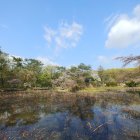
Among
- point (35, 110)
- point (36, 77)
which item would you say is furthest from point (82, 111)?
point (36, 77)

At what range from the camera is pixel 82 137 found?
13.0 meters

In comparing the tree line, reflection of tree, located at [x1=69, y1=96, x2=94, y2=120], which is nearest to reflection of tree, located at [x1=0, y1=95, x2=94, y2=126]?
reflection of tree, located at [x1=69, y1=96, x2=94, y2=120]

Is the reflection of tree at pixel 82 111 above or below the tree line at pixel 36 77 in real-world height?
below

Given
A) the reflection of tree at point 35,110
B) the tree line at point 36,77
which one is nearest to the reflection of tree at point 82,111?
the reflection of tree at point 35,110

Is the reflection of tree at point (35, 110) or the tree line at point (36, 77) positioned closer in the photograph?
the reflection of tree at point (35, 110)

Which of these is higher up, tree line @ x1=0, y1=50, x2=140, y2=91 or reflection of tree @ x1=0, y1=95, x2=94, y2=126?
tree line @ x1=0, y1=50, x2=140, y2=91

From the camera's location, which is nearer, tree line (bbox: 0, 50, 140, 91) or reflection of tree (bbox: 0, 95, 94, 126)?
reflection of tree (bbox: 0, 95, 94, 126)

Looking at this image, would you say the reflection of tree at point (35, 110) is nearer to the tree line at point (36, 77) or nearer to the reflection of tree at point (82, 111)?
the reflection of tree at point (82, 111)

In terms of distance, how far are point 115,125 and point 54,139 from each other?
5.73 metres

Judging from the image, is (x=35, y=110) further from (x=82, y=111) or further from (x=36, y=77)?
(x=36, y=77)

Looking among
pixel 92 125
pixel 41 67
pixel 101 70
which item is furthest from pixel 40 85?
pixel 92 125

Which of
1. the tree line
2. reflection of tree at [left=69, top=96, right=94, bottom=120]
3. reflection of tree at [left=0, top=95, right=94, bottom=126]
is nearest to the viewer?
reflection of tree at [left=0, top=95, right=94, bottom=126]

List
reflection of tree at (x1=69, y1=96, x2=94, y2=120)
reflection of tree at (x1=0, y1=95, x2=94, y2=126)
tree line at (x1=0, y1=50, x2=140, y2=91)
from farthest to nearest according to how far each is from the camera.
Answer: tree line at (x1=0, y1=50, x2=140, y2=91), reflection of tree at (x1=69, y1=96, x2=94, y2=120), reflection of tree at (x1=0, y1=95, x2=94, y2=126)

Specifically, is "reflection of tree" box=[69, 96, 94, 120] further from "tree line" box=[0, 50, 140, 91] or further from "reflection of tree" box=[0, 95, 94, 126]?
"tree line" box=[0, 50, 140, 91]
